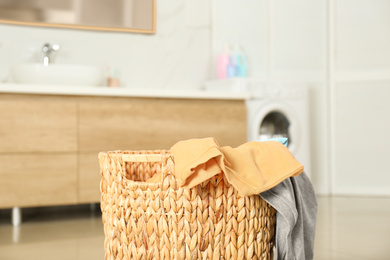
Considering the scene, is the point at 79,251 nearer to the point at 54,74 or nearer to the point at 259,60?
the point at 54,74

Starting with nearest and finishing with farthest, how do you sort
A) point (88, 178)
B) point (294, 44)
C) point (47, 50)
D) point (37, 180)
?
point (37, 180) < point (88, 178) < point (47, 50) < point (294, 44)

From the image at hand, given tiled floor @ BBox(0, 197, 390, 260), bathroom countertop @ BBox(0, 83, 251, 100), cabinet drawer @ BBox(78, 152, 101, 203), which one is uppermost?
bathroom countertop @ BBox(0, 83, 251, 100)

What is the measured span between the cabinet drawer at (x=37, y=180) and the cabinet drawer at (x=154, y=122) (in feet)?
0.53

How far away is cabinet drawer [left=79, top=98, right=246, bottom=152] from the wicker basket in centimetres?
149

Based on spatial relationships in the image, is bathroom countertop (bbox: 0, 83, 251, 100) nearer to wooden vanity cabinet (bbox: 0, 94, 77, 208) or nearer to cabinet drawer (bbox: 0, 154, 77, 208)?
wooden vanity cabinet (bbox: 0, 94, 77, 208)

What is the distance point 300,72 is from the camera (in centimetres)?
392

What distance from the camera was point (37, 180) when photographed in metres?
2.67

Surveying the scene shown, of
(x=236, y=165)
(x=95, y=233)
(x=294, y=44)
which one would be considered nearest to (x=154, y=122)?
(x=95, y=233)

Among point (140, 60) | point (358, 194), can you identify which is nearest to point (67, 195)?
point (140, 60)

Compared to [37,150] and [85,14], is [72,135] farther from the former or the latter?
[85,14]

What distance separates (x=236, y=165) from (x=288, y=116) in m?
2.37

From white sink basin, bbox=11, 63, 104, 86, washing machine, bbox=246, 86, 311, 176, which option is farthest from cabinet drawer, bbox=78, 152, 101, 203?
A: washing machine, bbox=246, 86, 311, 176

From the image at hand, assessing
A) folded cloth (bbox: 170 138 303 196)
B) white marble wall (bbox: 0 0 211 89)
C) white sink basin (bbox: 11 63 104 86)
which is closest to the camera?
folded cloth (bbox: 170 138 303 196)

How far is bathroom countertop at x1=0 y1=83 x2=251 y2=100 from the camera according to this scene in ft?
8.69
